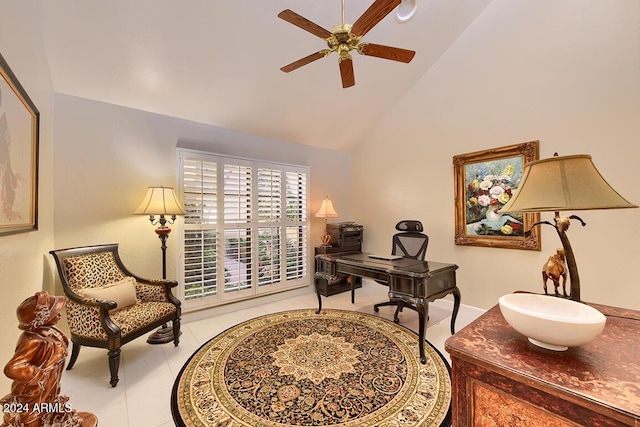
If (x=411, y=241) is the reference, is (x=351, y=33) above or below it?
above

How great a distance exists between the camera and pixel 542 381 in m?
0.79

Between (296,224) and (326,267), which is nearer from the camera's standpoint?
(326,267)

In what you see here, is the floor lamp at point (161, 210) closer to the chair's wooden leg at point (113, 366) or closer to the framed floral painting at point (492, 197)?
the chair's wooden leg at point (113, 366)

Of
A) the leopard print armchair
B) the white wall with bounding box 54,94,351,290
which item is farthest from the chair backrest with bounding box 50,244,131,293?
the white wall with bounding box 54,94,351,290

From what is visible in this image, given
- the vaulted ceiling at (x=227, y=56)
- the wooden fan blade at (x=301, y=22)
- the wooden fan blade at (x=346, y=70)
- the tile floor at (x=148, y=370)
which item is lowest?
the tile floor at (x=148, y=370)

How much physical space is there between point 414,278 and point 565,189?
1.48 meters

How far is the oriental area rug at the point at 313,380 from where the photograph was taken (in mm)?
1735

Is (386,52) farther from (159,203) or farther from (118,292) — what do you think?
(118,292)

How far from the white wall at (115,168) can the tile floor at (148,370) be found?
33.2 inches

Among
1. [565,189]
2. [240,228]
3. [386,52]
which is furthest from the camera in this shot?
[240,228]

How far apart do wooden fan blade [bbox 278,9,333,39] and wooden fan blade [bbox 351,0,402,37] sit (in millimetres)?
209

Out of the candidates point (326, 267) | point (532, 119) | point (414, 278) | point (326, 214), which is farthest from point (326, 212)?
point (532, 119)

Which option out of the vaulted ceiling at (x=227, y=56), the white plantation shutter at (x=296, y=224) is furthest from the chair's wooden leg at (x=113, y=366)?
the vaulted ceiling at (x=227, y=56)

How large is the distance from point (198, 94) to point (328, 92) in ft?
5.45
